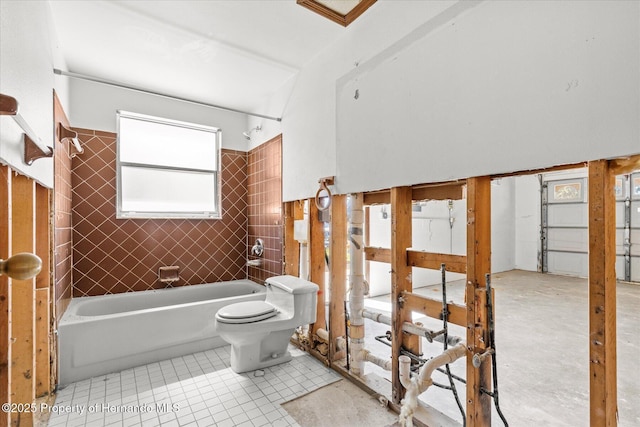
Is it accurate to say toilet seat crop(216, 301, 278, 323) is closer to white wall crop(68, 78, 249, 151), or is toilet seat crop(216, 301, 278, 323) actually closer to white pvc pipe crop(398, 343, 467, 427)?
white pvc pipe crop(398, 343, 467, 427)

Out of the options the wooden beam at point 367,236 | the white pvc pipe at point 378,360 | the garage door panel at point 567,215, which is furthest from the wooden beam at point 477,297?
the garage door panel at point 567,215

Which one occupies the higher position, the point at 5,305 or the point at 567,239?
the point at 5,305

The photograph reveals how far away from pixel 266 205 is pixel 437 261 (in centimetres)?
212

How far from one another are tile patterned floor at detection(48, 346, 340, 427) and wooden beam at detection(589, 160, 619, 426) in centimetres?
143

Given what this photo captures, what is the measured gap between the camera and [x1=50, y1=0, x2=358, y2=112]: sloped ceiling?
1966 millimetres

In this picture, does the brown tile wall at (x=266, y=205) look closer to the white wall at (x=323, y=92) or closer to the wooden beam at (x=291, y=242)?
the wooden beam at (x=291, y=242)

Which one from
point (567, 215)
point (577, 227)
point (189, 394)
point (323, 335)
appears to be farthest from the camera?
point (567, 215)

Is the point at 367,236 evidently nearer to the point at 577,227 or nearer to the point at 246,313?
the point at 246,313

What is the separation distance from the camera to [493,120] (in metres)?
1.33

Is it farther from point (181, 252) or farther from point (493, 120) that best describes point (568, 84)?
point (181, 252)

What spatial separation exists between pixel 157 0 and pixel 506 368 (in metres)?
3.58

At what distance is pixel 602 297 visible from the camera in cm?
104

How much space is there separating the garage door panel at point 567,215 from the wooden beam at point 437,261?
5.87 m

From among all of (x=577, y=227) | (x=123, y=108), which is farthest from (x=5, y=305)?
(x=577, y=227)
